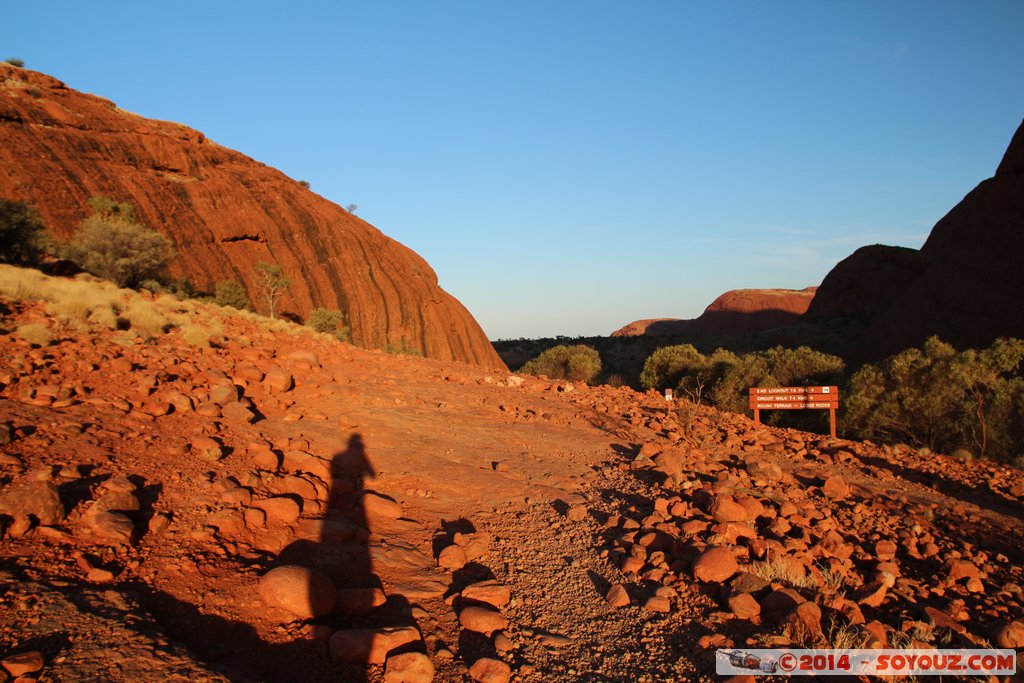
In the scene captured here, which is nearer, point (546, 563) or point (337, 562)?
point (337, 562)

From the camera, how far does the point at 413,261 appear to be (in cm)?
3641

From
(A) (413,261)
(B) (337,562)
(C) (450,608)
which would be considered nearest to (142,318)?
(B) (337,562)

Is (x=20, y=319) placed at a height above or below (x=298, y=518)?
above

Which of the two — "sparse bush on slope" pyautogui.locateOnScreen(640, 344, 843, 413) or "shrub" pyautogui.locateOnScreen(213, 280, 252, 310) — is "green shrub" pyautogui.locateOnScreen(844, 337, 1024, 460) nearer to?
"sparse bush on slope" pyautogui.locateOnScreen(640, 344, 843, 413)

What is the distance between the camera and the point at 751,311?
95.4 m

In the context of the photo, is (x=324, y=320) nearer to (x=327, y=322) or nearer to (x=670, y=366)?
(x=327, y=322)

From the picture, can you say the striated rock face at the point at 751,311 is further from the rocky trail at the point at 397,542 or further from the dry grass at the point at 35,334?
the dry grass at the point at 35,334

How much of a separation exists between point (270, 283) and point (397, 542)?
22.3 meters

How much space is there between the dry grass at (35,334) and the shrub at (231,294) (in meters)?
15.7

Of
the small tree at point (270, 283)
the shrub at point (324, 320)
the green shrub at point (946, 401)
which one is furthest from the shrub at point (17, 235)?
the green shrub at point (946, 401)

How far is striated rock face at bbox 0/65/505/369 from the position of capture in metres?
21.5

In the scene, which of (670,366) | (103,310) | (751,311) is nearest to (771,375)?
(670,366)

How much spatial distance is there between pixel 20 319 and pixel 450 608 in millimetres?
6921

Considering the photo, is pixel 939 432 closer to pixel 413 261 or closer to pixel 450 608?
pixel 450 608
